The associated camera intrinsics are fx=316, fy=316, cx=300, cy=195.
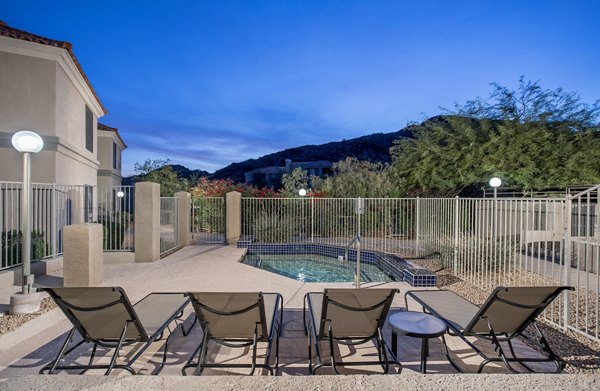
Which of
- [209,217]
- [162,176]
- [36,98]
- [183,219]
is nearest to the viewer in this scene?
[36,98]

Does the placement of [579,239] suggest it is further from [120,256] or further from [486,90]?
[486,90]

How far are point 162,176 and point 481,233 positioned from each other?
20440 mm

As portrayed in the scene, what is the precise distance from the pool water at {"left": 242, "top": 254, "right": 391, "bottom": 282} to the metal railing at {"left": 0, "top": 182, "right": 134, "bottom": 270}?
4076mm

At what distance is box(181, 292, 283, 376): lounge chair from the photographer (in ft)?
9.48

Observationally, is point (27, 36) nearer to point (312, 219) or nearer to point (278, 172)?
point (312, 219)

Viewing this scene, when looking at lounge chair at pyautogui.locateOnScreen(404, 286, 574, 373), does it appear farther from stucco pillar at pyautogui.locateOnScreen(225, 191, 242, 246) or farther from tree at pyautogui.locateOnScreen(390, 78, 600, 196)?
tree at pyautogui.locateOnScreen(390, 78, 600, 196)

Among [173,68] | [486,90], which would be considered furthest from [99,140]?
[486,90]

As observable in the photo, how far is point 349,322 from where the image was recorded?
3170mm

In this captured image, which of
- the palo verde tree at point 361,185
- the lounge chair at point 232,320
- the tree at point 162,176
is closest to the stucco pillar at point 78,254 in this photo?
the lounge chair at point 232,320

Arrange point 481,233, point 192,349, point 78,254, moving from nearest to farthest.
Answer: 1. point 192,349
2. point 78,254
3. point 481,233

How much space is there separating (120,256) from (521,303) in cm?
925

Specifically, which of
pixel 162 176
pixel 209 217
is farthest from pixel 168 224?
pixel 162 176

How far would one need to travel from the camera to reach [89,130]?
46.0ft

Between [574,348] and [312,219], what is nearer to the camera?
[574,348]
